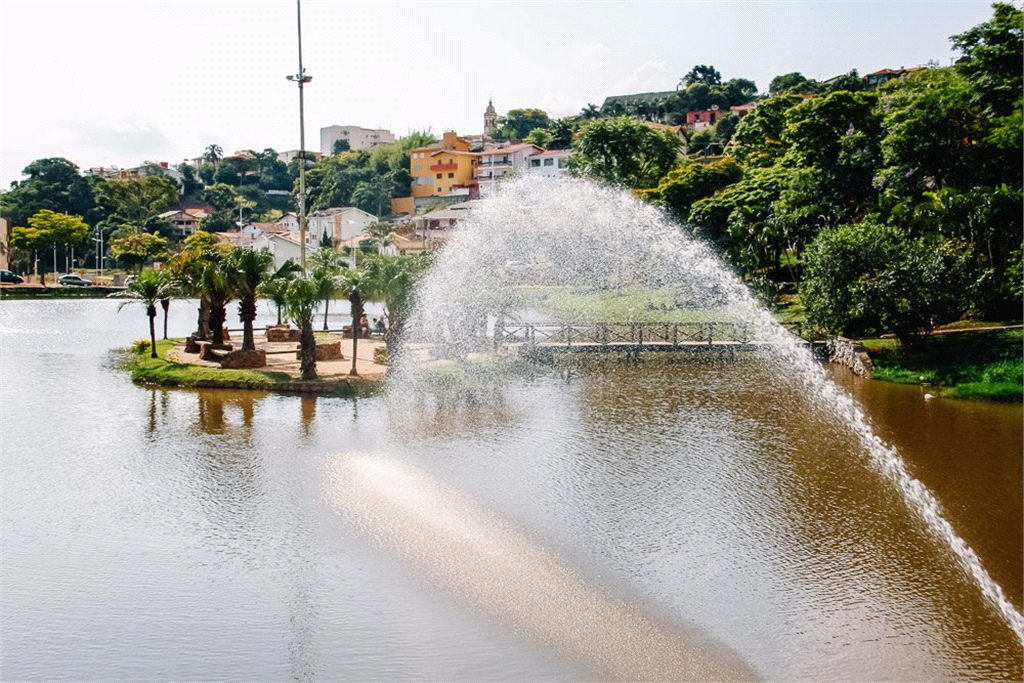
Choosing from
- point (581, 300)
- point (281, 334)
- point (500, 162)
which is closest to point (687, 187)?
point (581, 300)

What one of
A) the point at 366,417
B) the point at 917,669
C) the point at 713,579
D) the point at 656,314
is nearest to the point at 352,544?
the point at 713,579

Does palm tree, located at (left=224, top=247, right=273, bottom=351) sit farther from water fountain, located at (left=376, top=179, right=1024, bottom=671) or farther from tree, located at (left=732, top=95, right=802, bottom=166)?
tree, located at (left=732, top=95, right=802, bottom=166)

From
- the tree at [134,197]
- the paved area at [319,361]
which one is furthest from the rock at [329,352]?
the tree at [134,197]

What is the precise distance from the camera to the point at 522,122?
18012 centimetres

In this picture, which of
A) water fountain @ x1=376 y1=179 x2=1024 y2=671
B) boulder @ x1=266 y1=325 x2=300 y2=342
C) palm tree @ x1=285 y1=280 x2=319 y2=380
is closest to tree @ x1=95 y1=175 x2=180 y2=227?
water fountain @ x1=376 y1=179 x2=1024 y2=671

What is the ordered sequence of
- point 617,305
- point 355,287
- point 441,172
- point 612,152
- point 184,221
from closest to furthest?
1. point 355,287
2. point 617,305
3. point 612,152
4. point 184,221
5. point 441,172

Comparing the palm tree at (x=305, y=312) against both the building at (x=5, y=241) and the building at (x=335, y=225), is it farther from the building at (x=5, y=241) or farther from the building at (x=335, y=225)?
the building at (x=335, y=225)

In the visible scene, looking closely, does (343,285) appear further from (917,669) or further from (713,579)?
(917,669)

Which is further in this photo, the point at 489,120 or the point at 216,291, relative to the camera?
the point at 489,120

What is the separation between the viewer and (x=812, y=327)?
4181cm

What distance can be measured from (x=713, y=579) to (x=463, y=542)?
4439 millimetres

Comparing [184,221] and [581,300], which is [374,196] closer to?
[184,221]

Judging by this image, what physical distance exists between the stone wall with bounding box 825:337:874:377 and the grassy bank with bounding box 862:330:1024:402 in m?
0.37

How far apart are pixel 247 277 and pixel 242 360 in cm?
316
